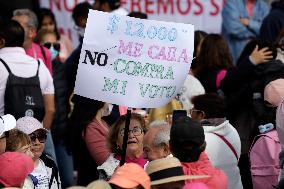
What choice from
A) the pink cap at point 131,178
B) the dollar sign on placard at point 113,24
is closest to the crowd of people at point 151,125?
the pink cap at point 131,178

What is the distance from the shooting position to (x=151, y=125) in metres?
7.77

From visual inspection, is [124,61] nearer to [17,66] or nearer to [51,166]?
[51,166]

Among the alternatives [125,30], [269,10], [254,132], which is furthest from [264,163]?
[269,10]

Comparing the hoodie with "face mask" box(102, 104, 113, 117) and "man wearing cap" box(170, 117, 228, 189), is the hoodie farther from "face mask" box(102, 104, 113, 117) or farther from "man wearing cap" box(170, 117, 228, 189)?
"face mask" box(102, 104, 113, 117)

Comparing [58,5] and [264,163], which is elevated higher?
[58,5]

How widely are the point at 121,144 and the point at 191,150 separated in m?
1.23

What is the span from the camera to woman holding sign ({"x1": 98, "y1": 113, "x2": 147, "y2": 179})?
762 centimetres

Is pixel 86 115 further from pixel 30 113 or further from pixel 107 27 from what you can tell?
pixel 107 27

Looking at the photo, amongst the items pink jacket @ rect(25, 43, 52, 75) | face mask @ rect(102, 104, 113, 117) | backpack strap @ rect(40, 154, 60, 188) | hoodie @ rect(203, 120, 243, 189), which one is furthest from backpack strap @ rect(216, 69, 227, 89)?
backpack strap @ rect(40, 154, 60, 188)

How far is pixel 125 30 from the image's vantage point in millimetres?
7367

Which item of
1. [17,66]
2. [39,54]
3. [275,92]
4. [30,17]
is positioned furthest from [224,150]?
[30,17]

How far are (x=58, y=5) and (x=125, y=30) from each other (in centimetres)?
580

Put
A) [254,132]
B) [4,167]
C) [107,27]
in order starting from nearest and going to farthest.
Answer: [4,167]
[107,27]
[254,132]

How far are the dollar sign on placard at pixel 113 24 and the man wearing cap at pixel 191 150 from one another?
1068mm
